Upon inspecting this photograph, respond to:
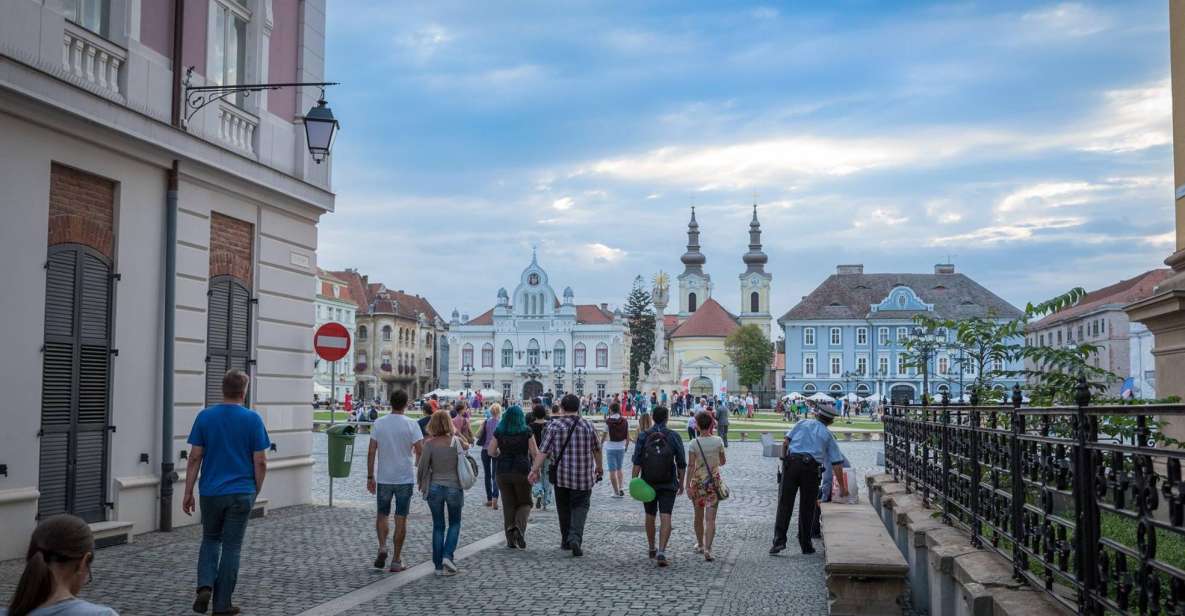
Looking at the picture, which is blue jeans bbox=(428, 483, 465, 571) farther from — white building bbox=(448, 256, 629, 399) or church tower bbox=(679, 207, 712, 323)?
church tower bbox=(679, 207, 712, 323)

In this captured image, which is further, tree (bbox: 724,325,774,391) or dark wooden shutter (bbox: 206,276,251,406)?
tree (bbox: 724,325,774,391)

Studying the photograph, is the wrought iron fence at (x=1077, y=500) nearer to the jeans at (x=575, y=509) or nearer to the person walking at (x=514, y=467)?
the jeans at (x=575, y=509)

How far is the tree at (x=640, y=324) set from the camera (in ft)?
491

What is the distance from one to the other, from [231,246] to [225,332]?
48.7 inches

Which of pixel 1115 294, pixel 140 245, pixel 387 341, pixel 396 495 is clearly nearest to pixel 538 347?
pixel 387 341

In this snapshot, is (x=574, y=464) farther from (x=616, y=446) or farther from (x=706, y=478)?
(x=616, y=446)

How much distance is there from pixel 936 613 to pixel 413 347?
134079mm

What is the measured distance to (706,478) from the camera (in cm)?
1287

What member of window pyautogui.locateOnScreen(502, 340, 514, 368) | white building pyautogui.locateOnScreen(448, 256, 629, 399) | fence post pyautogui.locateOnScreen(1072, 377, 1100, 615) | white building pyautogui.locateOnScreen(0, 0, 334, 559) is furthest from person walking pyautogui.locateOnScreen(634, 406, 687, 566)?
window pyautogui.locateOnScreen(502, 340, 514, 368)

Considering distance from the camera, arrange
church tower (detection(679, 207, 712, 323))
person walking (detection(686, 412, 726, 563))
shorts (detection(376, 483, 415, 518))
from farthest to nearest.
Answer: church tower (detection(679, 207, 712, 323)) < person walking (detection(686, 412, 726, 563)) < shorts (detection(376, 483, 415, 518))

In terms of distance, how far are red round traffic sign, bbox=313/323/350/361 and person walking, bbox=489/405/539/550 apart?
14.3ft

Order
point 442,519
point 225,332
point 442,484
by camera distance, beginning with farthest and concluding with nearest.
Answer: point 225,332 < point 442,484 < point 442,519

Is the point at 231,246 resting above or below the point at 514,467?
above

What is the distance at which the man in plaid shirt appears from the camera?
13008 mm
